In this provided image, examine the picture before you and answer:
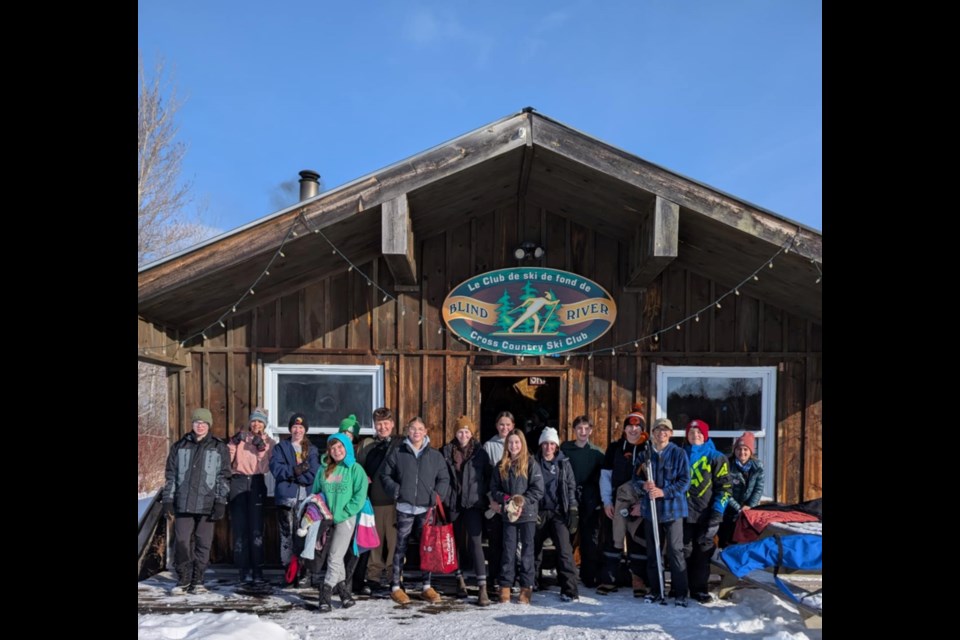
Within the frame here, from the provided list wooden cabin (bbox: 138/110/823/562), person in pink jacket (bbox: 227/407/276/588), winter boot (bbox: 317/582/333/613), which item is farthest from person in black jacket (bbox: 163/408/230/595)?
winter boot (bbox: 317/582/333/613)

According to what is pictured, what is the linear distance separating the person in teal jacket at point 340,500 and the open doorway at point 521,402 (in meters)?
5.16

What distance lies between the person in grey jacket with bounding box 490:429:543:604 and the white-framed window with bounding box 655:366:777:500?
2388mm

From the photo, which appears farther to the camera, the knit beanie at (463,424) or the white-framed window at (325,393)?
the white-framed window at (325,393)

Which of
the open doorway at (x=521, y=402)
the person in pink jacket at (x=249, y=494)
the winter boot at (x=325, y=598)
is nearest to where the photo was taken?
the winter boot at (x=325, y=598)

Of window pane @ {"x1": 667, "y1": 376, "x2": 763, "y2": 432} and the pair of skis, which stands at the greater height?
window pane @ {"x1": 667, "y1": 376, "x2": 763, "y2": 432}

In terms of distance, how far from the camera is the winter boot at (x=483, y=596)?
5672mm

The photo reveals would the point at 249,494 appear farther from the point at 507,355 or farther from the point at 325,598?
the point at 507,355

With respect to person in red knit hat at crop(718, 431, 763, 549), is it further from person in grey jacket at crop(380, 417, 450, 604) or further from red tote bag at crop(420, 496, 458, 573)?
person in grey jacket at crop(380, 417, 450, 604)

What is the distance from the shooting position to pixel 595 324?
7277 millimetres

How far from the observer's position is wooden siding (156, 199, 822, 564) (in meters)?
7.21

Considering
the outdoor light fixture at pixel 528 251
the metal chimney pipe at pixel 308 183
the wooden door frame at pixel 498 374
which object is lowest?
the wooden door frame at pixel 498 374

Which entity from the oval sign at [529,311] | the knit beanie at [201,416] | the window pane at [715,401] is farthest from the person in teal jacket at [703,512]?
the knit beanie at [201,416]

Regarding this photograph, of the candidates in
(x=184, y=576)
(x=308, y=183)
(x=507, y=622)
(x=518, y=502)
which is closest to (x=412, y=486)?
(x=518, y=502)

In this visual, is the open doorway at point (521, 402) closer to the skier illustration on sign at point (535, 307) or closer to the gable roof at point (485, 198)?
the skier illustration on sign at point (535, 307)
